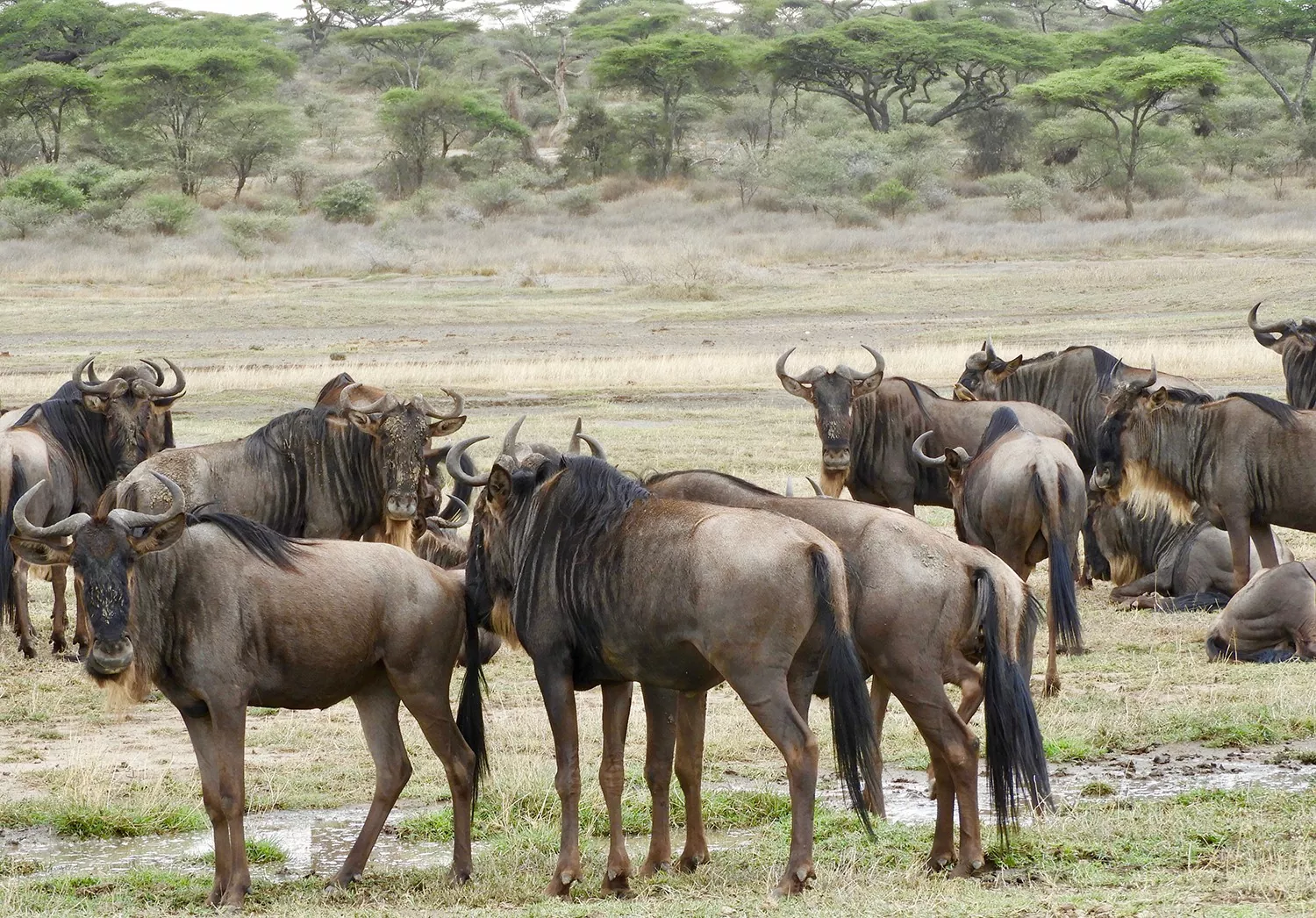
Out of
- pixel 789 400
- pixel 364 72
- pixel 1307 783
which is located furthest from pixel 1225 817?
pixel 364 72

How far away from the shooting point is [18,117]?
5556 centimetres

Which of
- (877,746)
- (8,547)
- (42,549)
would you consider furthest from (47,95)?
(877,746)

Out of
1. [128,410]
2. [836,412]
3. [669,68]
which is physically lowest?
[836,412]

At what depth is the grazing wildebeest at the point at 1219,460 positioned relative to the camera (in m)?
10.1

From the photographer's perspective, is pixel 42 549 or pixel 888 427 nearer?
pixel 42 549

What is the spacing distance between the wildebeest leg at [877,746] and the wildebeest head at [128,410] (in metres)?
5.62

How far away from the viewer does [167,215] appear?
4519 cm

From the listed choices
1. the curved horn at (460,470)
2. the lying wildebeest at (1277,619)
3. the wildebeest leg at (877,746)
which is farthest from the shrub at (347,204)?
the wildebeest leg at (877,746)

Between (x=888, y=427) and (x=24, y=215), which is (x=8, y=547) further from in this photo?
(x=24, y=215)

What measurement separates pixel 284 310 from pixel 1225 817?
91.8 feet

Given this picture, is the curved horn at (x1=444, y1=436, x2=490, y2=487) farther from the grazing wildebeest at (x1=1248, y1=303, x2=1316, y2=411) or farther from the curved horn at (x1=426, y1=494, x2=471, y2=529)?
the grazing wildebeest at (x1=1248, y1=303, x2=1316, y2=411)

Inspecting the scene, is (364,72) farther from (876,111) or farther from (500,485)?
(500,485)

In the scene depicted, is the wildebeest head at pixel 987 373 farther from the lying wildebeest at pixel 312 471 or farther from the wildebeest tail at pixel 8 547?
the wildebeest tail at pixel 8 547

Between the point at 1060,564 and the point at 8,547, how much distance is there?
5.87 m
